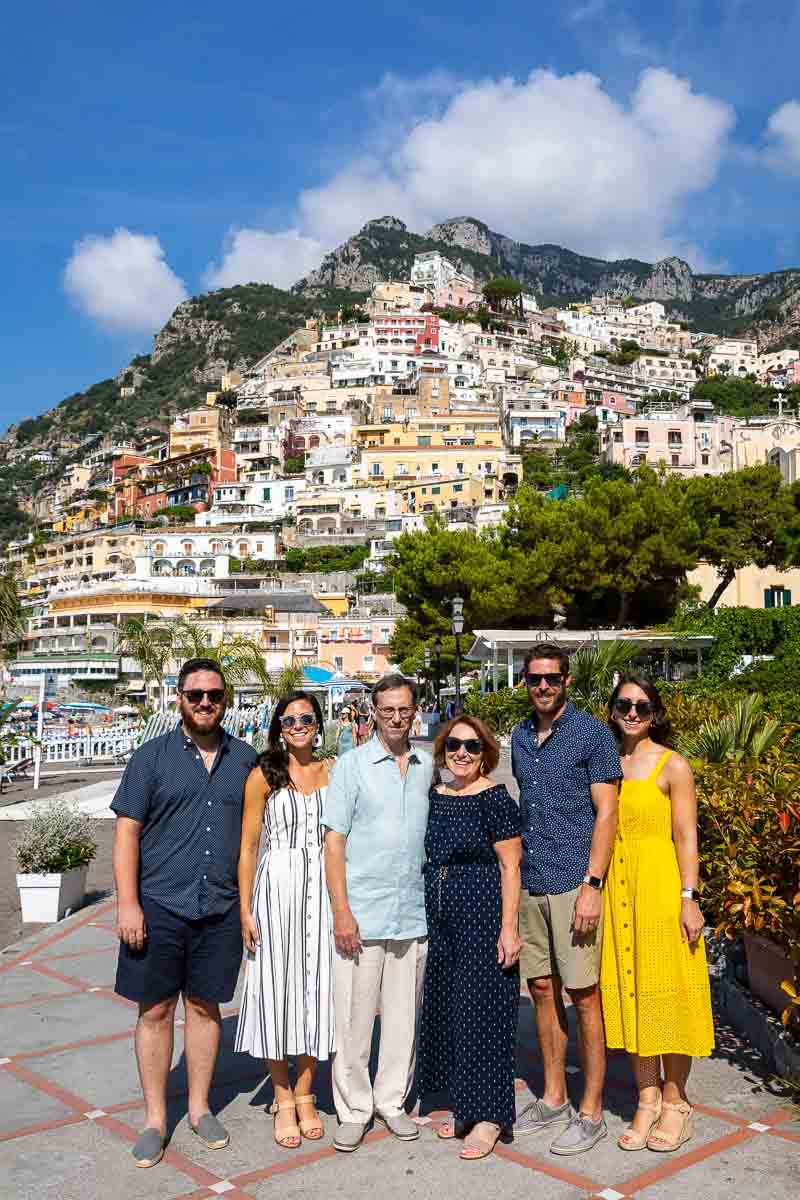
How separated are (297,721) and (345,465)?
8062 centimetres

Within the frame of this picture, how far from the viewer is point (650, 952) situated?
11.9 ft

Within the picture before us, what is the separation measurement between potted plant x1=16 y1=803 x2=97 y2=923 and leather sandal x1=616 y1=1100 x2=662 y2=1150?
5164mm

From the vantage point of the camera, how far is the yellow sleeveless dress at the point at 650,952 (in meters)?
3.59

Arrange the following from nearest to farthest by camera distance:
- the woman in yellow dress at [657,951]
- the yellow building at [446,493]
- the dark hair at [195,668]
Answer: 1. the woman in yellow dress at [657,951]
2. the dark hair at [195,668]
3. the yellow building at [446,493]

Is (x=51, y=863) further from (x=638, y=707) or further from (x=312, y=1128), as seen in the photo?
(x=638, y=707)

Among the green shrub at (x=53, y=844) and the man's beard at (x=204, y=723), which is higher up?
the man's beard at (x=204, y=723)

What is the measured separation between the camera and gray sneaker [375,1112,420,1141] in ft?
12.1

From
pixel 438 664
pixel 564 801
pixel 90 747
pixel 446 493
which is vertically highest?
pixel 446 493

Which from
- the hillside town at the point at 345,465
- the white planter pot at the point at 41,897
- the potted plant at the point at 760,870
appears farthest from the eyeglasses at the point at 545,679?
the hillside town at the point at 345,465

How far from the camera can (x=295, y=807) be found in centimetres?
384

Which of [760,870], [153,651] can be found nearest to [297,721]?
[760,870]

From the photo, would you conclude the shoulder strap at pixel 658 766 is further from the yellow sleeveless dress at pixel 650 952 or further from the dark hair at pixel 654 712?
the dark hair at pixel 654 712

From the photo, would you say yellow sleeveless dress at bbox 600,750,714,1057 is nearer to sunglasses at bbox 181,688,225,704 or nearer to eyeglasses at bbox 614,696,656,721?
eyeglasses at bbox 614,696,656,721

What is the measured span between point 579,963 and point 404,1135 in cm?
89
